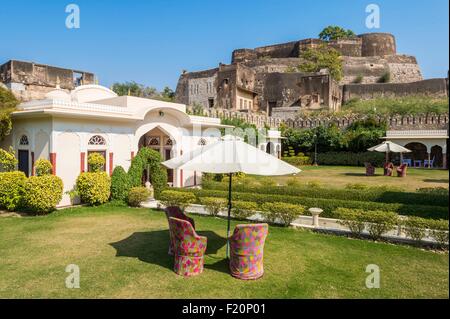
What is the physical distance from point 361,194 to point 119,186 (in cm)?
827

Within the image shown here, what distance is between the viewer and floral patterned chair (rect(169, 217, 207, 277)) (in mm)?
5100

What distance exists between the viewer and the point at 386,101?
1409 inches

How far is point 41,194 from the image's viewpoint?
9.52 m

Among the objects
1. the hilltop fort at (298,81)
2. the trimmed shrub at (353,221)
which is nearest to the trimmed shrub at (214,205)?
the trimmed shrub at (353,221)

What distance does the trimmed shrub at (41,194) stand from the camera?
9.49 m

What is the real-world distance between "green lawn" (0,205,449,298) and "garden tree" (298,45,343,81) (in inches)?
1631

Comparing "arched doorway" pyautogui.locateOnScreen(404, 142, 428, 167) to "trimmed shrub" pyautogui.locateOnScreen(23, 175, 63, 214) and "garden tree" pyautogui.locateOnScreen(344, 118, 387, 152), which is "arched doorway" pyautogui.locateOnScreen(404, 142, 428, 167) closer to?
"garden tree" pyautogui.locateOnScreen(344, 118, 387, 152)

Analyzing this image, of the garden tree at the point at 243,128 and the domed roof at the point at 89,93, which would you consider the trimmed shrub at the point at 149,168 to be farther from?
the garden tree at the point at 243,128

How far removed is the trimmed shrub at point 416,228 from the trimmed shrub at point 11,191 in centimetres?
1068

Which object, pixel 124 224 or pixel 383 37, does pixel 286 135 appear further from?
pixel 383 37

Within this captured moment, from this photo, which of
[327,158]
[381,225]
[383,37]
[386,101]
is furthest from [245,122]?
[383,37]

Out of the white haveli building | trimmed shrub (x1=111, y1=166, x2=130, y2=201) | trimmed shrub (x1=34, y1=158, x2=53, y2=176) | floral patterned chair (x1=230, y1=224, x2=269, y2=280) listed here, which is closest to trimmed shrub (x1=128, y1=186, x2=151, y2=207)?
trimmed shrub (x1=111, y1=166, x2=130, y2=201)

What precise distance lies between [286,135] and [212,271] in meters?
27.7
